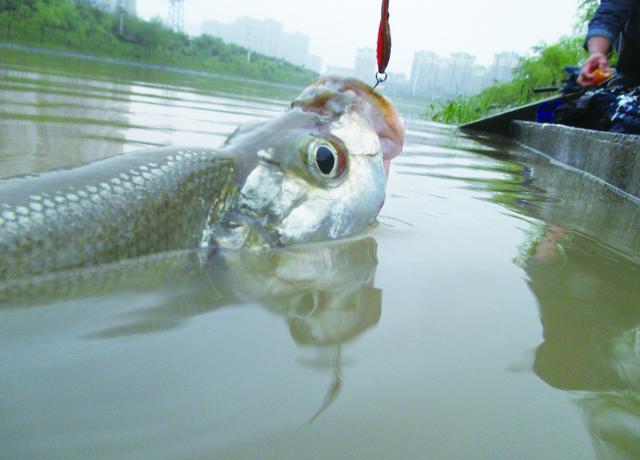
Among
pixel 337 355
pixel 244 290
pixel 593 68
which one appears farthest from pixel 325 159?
pixel 593 68

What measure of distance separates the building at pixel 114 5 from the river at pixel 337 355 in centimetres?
4047

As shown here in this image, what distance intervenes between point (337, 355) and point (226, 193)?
0.69m

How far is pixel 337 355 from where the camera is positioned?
0.88m

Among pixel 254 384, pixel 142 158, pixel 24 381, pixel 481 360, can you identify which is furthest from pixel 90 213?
pixel 481 360

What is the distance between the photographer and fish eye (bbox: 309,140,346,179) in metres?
1.45

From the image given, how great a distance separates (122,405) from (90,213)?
1.88ft

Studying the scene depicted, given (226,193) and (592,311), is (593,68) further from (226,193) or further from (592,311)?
(226,193)

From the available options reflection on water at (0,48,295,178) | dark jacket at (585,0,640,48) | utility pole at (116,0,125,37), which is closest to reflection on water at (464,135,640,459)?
reflection on water at (0,48,295,178)

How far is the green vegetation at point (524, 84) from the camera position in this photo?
13820 millimetres

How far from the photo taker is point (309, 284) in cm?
121

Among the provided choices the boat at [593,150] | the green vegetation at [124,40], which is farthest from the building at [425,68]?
the boat at [593,150]

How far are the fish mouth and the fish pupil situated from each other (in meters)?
0.20

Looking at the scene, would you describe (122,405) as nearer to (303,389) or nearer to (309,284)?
(303,389)

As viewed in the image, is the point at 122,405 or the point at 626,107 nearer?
the point at 122,405
